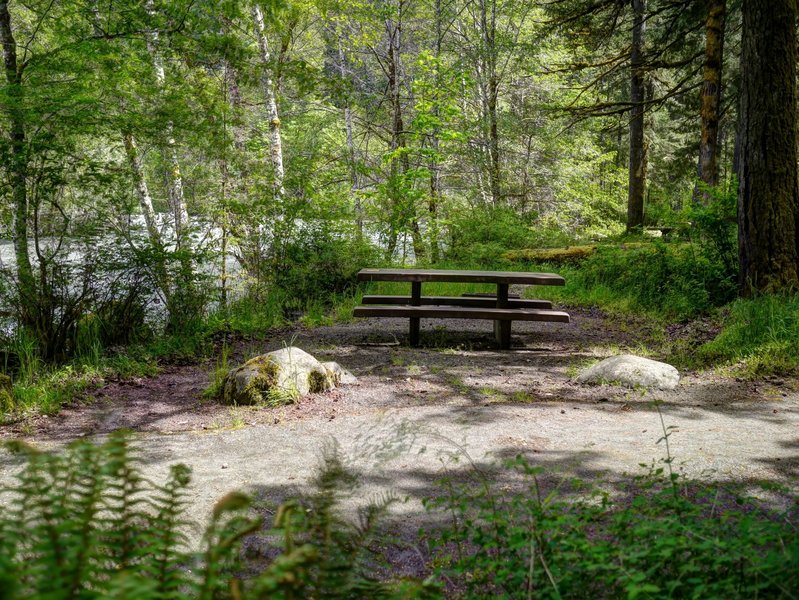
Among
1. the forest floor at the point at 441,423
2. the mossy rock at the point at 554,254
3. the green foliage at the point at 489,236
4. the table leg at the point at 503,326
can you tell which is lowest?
the forest floor at the point at 441,423

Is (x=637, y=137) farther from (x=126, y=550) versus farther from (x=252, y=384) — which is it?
(x=126, y=550)

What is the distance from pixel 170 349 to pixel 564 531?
5.83m

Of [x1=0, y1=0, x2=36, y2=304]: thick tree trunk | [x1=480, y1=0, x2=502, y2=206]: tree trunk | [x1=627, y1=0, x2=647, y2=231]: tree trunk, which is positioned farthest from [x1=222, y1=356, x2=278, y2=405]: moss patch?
[x1=480, y1=0, x2=502, y2=206]: tree trunk

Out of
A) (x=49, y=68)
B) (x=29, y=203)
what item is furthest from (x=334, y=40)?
(x=29, y=203)

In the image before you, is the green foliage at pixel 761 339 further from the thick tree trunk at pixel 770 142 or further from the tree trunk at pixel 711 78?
the tree trunk at pixel 711 78

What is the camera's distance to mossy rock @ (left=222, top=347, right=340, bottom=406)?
5.56 m

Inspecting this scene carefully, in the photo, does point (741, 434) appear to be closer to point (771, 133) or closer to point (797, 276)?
point (797, 276)

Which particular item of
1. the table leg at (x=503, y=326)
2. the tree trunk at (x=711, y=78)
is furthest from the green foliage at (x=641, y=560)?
the tree trunk at (x=711, y=78)

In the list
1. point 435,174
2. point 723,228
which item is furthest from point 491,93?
point 723,228

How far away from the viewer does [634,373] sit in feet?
19.5

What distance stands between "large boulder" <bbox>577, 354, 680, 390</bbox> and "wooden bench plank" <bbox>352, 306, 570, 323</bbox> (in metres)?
1.62

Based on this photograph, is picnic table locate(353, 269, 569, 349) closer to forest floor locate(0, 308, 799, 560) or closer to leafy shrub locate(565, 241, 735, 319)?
forest floor locate(0, 308, 799, 560)

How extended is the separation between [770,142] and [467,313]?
3.77 m

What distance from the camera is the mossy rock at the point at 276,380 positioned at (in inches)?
219
